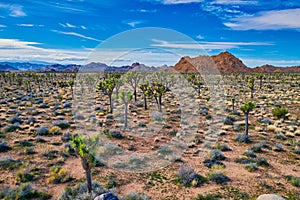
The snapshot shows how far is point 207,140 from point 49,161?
486 inches

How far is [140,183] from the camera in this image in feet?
43.9

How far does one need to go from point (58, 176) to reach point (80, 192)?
8.08 ft

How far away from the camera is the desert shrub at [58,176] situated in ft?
43.4

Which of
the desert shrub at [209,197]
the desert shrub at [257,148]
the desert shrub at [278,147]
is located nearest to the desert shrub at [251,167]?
the desert shrub at [257,148]

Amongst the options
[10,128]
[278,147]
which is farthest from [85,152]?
[10,128]

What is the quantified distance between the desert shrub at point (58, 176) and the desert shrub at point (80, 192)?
4.90ft

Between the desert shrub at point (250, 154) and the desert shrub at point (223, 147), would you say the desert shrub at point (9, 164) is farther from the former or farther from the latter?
the desert shrub at point (250, 154)

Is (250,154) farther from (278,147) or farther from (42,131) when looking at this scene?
(42,131)

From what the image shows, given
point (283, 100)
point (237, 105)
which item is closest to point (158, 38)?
point (237, 105)

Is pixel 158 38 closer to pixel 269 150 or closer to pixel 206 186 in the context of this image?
pixel 206 186

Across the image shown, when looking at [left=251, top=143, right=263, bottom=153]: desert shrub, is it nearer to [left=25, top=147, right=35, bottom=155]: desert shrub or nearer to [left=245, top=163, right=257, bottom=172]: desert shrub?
[left=245, top=163, right=257, bottom=172]: desert shrub

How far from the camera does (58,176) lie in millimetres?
13422

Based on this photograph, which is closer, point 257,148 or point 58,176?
point 58,176

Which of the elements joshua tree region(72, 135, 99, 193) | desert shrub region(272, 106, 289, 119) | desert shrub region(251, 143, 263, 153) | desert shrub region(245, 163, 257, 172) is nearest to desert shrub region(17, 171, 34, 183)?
joshua tree region(72, 135, 99, 193)
